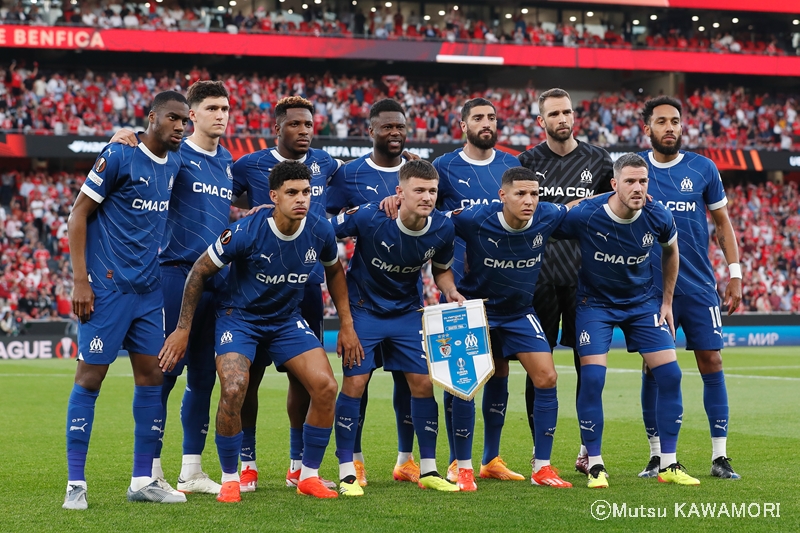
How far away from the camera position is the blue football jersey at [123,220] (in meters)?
6.28

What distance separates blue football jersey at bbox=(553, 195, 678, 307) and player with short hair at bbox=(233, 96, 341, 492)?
187 centimetres

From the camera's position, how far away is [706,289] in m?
7.57

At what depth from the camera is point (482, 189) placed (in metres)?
7.57

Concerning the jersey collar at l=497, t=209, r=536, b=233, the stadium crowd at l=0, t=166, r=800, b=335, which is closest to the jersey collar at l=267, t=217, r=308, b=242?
the jersey collar at l=497, t=209, r=536, b=233

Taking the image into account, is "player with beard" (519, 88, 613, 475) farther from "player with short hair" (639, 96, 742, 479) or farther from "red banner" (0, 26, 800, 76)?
"red banner" (0, 26, 800, 76)

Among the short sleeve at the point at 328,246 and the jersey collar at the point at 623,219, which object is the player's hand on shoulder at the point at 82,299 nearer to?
Result: the short sleeve at the point at 328,246

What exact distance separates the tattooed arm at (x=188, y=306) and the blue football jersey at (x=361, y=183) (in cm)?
155

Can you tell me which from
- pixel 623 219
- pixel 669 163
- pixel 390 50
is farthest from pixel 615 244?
pixel 390 50

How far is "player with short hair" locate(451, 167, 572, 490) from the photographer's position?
6883 mm

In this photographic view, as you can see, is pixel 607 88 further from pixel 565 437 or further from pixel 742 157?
pixel 565 437

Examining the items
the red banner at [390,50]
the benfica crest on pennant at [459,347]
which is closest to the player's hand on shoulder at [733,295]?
the benfica crest on pennant at [459,347]

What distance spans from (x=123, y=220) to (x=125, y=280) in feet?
1.29

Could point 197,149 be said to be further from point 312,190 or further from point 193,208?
point 312,190

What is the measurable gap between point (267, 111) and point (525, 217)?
2653 centimetres
